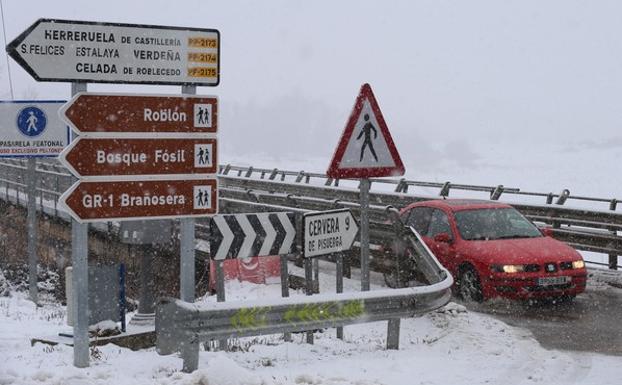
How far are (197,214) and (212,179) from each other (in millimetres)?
328

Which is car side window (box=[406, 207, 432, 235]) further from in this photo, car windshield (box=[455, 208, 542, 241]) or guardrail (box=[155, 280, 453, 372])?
guardrail (box=[155, 280, 453, 372])

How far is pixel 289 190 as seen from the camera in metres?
30.7

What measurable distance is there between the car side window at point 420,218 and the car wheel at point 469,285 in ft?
4.27

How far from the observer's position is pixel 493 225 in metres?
13.3

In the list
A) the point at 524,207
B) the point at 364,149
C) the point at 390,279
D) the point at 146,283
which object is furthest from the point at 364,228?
the point at 524,207

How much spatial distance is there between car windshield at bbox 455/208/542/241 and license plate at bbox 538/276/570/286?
3.77 feet

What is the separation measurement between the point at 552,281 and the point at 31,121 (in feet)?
25.7

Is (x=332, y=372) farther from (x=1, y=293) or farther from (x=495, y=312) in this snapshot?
(x=1, y=293)

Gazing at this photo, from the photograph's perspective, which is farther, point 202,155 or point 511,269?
point 511,269

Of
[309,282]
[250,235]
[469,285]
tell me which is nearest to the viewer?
[250,235]

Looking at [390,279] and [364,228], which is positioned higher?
[364,228]

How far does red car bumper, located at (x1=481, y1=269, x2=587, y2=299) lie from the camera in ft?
39.1

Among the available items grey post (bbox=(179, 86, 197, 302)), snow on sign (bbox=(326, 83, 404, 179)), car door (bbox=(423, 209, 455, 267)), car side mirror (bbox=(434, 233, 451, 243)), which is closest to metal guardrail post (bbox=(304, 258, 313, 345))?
snow on sign (bbox=(326, 83, 404, 179))

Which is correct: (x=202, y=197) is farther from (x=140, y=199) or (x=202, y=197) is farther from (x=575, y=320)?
(x=575, y=320)
